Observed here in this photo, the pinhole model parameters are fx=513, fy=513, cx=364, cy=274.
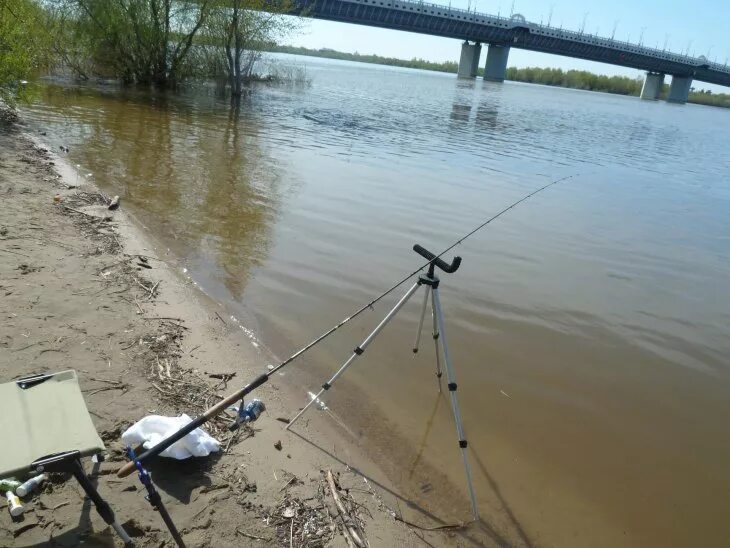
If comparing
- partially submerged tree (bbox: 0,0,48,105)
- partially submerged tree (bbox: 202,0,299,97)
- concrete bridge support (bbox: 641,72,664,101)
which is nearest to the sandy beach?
partially submerged tree (bbox: 0,0,48,105)

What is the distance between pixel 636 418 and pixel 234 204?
7.81 m

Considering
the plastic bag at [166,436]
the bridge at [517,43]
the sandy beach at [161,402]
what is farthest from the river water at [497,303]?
the bridge at [517,43]

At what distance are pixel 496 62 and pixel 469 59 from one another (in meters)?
7.48

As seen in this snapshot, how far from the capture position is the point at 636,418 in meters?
5.17

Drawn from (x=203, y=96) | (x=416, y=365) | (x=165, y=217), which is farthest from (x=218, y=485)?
(x=203, y=96)

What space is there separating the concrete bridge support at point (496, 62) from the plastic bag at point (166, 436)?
110m

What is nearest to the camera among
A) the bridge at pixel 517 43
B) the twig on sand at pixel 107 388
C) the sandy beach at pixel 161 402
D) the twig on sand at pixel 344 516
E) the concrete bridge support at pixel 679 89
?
the sandy beach at pixel 161 402

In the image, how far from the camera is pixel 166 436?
3.37 m

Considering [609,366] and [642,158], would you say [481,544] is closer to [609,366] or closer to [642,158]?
[609,366]

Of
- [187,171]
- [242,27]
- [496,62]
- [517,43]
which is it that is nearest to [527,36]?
[517,43]

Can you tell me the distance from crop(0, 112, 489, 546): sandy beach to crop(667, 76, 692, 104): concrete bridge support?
12195cm

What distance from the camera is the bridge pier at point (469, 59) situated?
4183 inches

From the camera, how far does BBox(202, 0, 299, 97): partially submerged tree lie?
27.7 metres

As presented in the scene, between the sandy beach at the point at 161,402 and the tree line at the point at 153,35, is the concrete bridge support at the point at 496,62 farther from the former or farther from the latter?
the sandy beach at the point at 161,402
